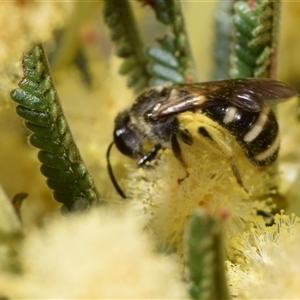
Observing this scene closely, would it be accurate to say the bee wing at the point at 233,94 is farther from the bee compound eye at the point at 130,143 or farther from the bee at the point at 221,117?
the bee compound eye at the point at 130,143

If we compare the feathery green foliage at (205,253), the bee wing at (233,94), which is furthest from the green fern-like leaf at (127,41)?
the feathery green foliage at (205,253)

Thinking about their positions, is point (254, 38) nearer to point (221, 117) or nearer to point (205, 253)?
point (221, 117)

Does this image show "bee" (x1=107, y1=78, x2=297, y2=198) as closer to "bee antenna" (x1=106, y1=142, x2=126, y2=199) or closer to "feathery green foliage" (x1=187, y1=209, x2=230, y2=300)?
"bee antenna" (x1=106, y1=142, x2=126, y2=199)

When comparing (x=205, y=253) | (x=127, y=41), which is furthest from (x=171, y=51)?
(x=205, y=253)

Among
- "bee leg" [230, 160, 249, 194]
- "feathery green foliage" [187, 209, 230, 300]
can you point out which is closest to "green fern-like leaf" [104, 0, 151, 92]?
"bee leg" [230, 160, 249, 194]

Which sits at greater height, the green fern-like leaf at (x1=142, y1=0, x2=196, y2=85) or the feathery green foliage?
the feathery green foliage

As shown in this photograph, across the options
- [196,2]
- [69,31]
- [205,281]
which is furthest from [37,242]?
[196,2]
